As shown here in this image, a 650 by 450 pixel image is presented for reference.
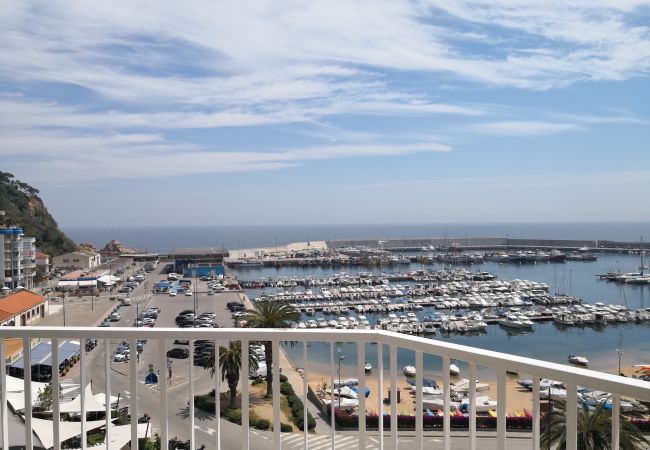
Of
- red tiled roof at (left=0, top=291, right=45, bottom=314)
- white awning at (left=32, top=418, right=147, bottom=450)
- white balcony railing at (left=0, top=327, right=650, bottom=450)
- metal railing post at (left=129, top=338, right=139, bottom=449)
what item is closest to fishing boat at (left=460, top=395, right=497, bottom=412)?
white balcony railing at (left=0, top=327, right=650, bottom=450)

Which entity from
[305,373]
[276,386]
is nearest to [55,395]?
[276,386]

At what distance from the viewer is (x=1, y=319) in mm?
15820

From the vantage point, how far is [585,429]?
2121 millimetres

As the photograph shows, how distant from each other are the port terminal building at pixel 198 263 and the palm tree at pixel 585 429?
44.6 m

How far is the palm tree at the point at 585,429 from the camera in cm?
138

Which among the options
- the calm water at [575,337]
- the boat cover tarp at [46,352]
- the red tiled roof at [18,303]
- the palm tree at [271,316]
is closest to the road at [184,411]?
the boat cover tarp at [46,352]

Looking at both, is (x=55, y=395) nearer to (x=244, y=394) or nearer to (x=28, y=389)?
(x=28, y=389)

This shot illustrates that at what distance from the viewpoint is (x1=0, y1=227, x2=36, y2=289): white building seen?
95.2ft

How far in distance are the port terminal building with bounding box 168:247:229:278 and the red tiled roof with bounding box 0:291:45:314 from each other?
24219 mm

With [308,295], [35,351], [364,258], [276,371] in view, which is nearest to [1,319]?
[35,351]

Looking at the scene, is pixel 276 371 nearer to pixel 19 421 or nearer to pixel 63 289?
pixel 19 421

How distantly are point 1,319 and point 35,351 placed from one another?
52.8 feet

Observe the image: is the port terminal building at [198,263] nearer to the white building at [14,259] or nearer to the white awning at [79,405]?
the white building at [14,259]

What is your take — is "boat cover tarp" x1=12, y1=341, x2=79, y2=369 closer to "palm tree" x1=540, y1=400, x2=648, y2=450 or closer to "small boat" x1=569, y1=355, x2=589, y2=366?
"palm tree" x1=540, y1=400, x2=648, y2=450
